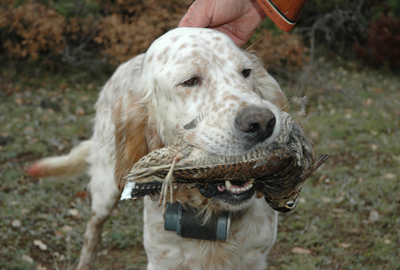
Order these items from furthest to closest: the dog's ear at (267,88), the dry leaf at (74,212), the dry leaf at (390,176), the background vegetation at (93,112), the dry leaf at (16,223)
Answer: the dry leaf at (390,176), the dry leaf at (74,212), the dry leaf at (16,223), the background vegetation at (93,112), the dog's ear at (267,88)

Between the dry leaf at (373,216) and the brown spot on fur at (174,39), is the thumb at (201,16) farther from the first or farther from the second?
the dry leaf at (373,216)

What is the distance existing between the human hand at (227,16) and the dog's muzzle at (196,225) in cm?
116

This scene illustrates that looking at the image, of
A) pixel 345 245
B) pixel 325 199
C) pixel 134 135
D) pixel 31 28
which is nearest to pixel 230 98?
pixel 134 135

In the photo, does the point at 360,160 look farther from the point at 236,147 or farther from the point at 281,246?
the point at 236,147

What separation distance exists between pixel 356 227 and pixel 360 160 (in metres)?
1.49

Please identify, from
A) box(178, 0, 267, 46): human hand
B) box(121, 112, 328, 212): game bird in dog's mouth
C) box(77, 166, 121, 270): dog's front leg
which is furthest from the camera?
box(77, 166, 121, 270): dog's front leg

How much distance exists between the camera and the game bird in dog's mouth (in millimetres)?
1629

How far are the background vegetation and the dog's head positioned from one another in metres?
0.52

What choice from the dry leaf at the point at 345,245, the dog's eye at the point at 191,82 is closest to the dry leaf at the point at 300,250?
the dry leaf at the point at 345,245

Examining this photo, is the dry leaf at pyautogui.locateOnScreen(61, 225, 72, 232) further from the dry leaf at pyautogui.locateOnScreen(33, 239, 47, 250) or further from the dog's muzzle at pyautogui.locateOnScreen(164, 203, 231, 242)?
the dog's muzzle at pyautogui.locateOnScreen(164, 203, 231, 242)

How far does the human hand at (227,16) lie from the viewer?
2549 millimetres

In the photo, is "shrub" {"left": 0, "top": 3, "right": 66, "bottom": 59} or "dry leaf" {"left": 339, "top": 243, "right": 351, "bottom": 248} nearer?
"dry leaf" {"left": 339, "top": 243, "right": 351, "bottom": 248}

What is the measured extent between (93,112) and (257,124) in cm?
515

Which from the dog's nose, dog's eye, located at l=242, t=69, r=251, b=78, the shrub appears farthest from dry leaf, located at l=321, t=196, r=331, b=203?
the shrub
